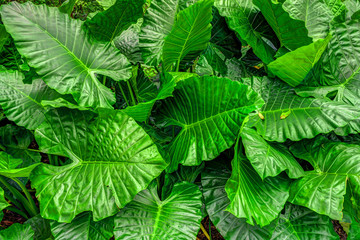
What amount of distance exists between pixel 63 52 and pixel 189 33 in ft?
1.84

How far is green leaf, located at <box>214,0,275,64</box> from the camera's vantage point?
1.56 metres

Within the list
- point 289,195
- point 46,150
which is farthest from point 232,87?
point 46,150

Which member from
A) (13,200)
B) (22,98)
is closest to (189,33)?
(22,98)

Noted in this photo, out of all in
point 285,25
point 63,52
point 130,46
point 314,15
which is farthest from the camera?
point 130,46

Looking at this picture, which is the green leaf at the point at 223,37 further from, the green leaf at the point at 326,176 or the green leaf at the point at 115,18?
the green leaf at the point at 326,176

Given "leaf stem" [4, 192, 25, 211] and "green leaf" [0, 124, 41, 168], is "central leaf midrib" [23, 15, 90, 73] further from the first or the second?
"leaf stem" [4, 192, 25, 211]

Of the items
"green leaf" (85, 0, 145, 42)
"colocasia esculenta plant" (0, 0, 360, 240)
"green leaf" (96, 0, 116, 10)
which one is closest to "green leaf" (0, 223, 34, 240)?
"colocasia esculenta plant" (0, 0, 360, 240)

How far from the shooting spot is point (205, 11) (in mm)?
1228

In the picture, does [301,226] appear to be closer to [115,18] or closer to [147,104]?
[147,104]

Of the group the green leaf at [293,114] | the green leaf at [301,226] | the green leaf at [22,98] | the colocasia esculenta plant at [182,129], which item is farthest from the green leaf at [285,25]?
the green leaf at [22,98]

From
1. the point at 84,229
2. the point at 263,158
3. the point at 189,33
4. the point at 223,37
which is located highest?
the point at 189,33

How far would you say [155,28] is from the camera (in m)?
1.46

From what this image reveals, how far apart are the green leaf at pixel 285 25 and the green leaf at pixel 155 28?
1.47ft

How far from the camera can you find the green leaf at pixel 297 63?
4.18ft
